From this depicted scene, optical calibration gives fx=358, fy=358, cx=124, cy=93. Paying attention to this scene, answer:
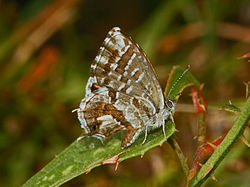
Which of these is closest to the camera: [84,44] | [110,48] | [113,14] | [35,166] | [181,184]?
[110,48]

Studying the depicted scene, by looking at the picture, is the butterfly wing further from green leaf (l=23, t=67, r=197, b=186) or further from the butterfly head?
green leaf (l=23, t=67, r=197, b=186)

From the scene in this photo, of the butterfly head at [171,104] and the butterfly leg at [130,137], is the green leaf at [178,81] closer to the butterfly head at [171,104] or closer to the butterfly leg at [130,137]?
the butterfly head at [171,104]

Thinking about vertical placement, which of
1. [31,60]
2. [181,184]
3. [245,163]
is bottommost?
[245,163]

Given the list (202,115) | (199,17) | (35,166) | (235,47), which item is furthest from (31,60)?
(202,115)

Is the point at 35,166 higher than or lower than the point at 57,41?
lower

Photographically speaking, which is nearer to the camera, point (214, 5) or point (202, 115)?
point (202, 115)

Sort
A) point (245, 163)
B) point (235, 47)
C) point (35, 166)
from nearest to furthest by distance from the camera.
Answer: point (245, 163) < point (35, 166) < point (235, 47)

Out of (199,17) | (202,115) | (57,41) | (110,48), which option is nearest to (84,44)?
(57,41)

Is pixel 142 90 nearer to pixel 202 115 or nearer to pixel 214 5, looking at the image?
pixel 202 115
